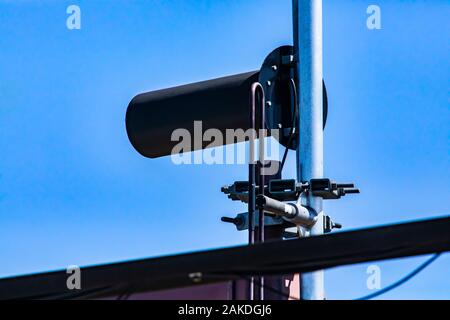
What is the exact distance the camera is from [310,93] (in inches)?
401

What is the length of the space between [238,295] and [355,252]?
114 centimetres

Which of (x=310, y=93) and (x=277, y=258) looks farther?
(x=310, y=93)

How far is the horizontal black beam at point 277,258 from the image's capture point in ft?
18.0

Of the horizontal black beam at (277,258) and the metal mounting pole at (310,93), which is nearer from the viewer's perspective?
the horizontal black beam at (277,258)

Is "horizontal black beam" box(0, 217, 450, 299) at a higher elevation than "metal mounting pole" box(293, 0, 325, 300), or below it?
below

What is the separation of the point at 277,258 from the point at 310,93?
15.4ft

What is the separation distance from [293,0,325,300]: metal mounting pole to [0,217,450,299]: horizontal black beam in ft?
12.5

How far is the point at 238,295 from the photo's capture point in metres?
6.53

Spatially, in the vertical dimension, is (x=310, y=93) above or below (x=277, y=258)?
above

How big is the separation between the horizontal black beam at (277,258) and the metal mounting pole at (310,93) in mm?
3809

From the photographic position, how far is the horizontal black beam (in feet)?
18.0
